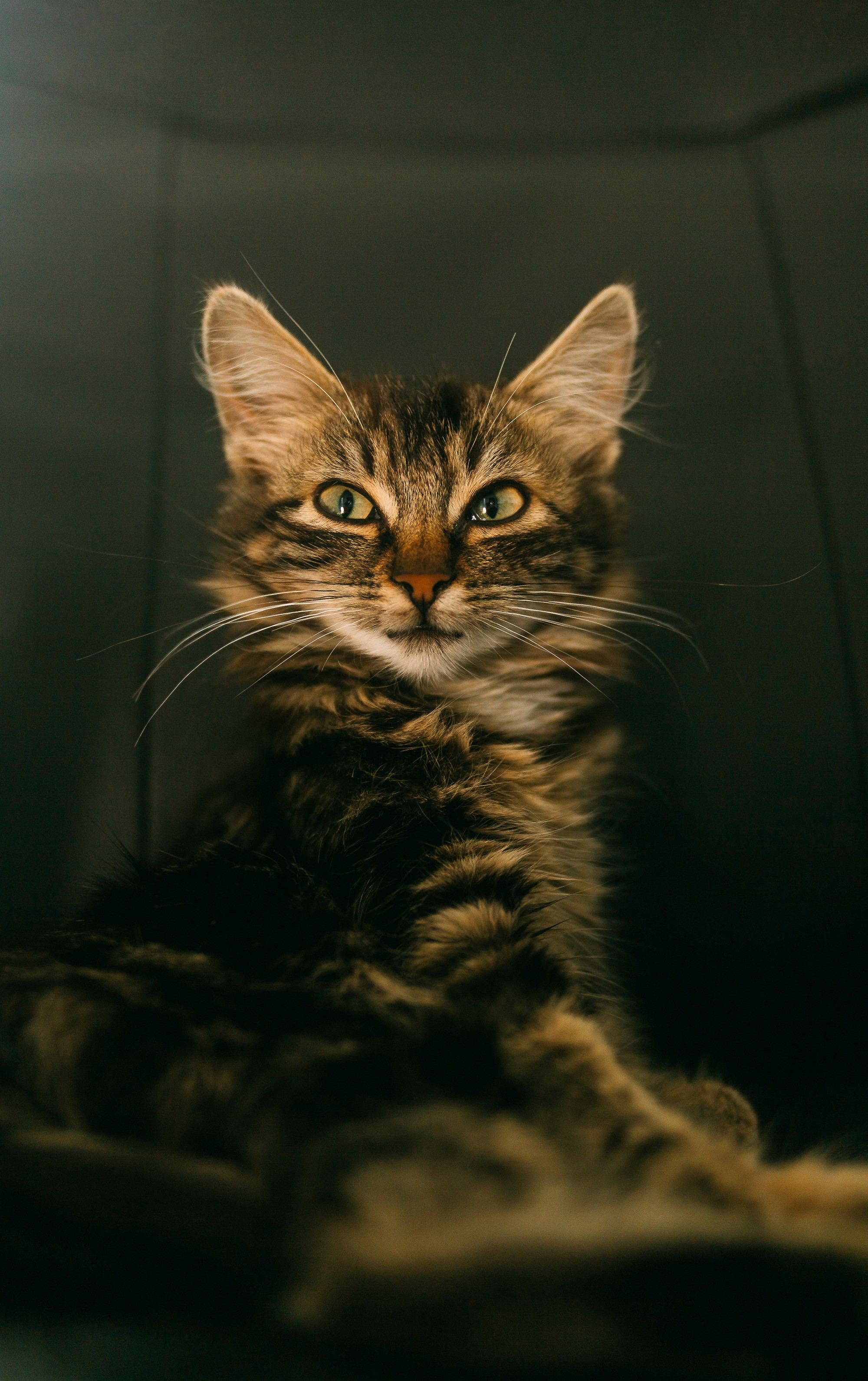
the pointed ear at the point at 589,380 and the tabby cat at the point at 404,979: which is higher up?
the pointed ear at the point at 589,380

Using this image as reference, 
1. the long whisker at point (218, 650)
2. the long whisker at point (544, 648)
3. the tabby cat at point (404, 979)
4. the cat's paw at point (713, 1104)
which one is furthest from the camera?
the long whisker at point (544, 648)

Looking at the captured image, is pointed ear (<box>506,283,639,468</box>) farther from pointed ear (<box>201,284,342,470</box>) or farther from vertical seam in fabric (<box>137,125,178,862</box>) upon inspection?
vertical seam in fabric (<box>137,125,178,862</box>)

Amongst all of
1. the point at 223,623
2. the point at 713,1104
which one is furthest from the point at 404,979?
the point at 223,623

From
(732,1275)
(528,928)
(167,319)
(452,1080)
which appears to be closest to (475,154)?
(167,319)

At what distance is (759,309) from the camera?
1.09 meters

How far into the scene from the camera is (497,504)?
113 cm

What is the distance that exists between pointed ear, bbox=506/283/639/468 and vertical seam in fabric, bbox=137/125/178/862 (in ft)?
1.51

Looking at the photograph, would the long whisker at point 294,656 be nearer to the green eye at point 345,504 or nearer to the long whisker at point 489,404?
the green eye at point 345,504

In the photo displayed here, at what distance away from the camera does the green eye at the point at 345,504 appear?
1109 mm

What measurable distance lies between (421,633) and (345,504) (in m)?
0.23

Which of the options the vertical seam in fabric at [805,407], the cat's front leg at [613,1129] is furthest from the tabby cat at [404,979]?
the vertical seam in fabric at [805,407]

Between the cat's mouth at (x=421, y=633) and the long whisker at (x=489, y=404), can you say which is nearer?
the cat's mouth at (x=421, y=633)

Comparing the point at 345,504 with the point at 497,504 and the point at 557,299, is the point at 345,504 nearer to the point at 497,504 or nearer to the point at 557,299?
the point at 497,504

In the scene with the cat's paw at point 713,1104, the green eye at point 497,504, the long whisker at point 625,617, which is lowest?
the cat's paw at point 713,1104
